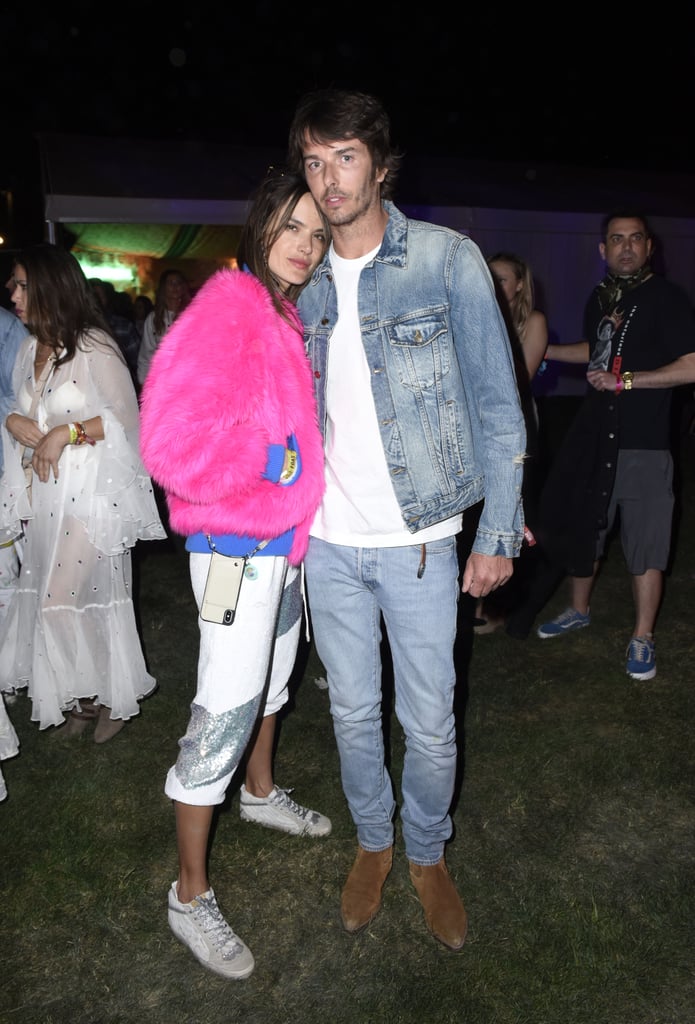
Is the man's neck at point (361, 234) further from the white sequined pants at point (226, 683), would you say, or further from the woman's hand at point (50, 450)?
the woman's hand at point (50, 450)

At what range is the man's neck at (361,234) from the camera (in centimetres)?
213

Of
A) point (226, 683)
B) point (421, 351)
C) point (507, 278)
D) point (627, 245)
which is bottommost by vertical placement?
point (226, 683)

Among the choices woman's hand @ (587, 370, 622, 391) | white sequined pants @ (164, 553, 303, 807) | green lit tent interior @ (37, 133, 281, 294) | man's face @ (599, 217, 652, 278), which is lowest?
white sequined pants @ (164, 553, 303, 807)

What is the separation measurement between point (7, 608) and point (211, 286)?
212 cm

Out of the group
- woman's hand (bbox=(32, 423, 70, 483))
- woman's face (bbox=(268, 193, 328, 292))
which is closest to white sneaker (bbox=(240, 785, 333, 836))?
woman's hand (bbox=(32, 423, 70, 483))

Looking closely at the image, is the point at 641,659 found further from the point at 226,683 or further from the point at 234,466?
the point at 234,466

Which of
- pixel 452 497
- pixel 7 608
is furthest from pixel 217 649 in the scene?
pixel 7 608

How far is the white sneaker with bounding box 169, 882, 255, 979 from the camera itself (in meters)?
2.31

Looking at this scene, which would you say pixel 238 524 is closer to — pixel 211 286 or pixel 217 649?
pixel 217 649

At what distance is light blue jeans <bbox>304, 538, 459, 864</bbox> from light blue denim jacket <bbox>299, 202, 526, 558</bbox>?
6.8 inches

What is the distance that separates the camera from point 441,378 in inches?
83.7

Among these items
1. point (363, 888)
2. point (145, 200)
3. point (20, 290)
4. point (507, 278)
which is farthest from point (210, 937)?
point (145, 200)

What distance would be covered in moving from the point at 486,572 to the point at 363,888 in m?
1.16

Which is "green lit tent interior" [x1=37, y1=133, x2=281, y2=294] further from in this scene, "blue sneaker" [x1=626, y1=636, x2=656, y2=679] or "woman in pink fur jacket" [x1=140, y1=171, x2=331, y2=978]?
"woman in pink fur jacket" [x1=140, y1=171, x2=331, y2=978]
